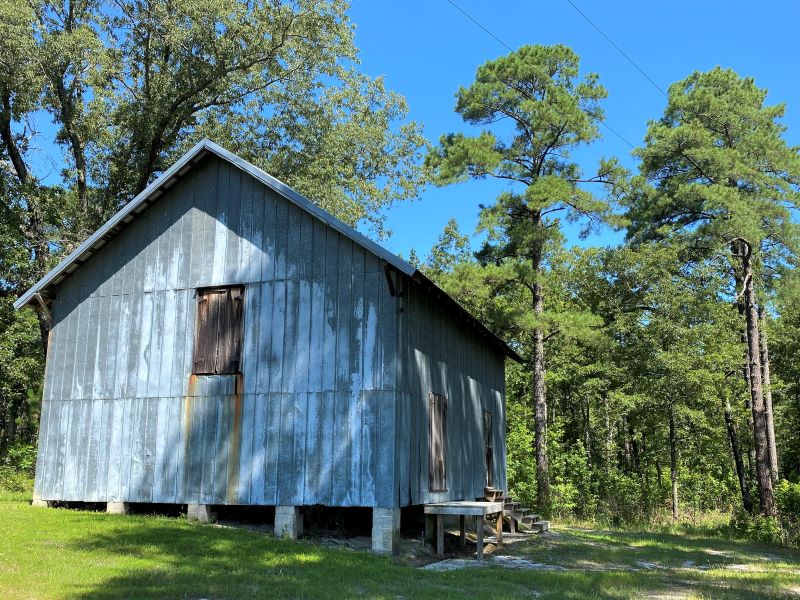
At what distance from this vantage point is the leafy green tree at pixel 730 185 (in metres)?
21.5

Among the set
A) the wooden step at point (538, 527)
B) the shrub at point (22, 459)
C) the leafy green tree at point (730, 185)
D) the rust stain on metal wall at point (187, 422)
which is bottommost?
the wooden step at point (538, 527)

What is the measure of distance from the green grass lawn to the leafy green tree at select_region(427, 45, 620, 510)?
924cm

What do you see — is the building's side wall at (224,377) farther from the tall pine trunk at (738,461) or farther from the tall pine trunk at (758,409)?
the tall pine trunk at (738,461)

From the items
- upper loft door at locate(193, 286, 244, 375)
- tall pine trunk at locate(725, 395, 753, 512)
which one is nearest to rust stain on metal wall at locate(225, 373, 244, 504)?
upper loft door at locate(193, 286, 244, 375)

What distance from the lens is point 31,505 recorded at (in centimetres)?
1524

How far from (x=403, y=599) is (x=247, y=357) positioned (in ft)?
21.8

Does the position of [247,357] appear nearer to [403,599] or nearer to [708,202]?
[403,599]

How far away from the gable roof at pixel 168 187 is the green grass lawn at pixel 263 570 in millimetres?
4963

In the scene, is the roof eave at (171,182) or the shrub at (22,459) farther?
the shrub at (22,459)

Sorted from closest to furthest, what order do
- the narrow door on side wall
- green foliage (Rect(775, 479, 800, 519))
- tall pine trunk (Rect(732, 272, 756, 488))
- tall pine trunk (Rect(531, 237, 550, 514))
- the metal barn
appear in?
the metal barn
the narrow door on side wall
green foliage (Rect(775, 479, 800, 519))
tall pine trunk (Rect(531, 237, 550, 514))
tall pine trunk (Rect(732, 272, 756, 488))

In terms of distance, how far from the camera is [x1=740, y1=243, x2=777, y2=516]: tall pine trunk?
2056cm

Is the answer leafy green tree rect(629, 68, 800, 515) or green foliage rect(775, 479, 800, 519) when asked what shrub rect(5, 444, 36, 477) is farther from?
green foliage rect(775, 479, 800, 519)

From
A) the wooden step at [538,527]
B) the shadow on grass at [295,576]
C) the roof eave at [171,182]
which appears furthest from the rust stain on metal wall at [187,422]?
the wooden step at [538,527]

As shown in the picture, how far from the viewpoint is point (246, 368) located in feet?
45.6
